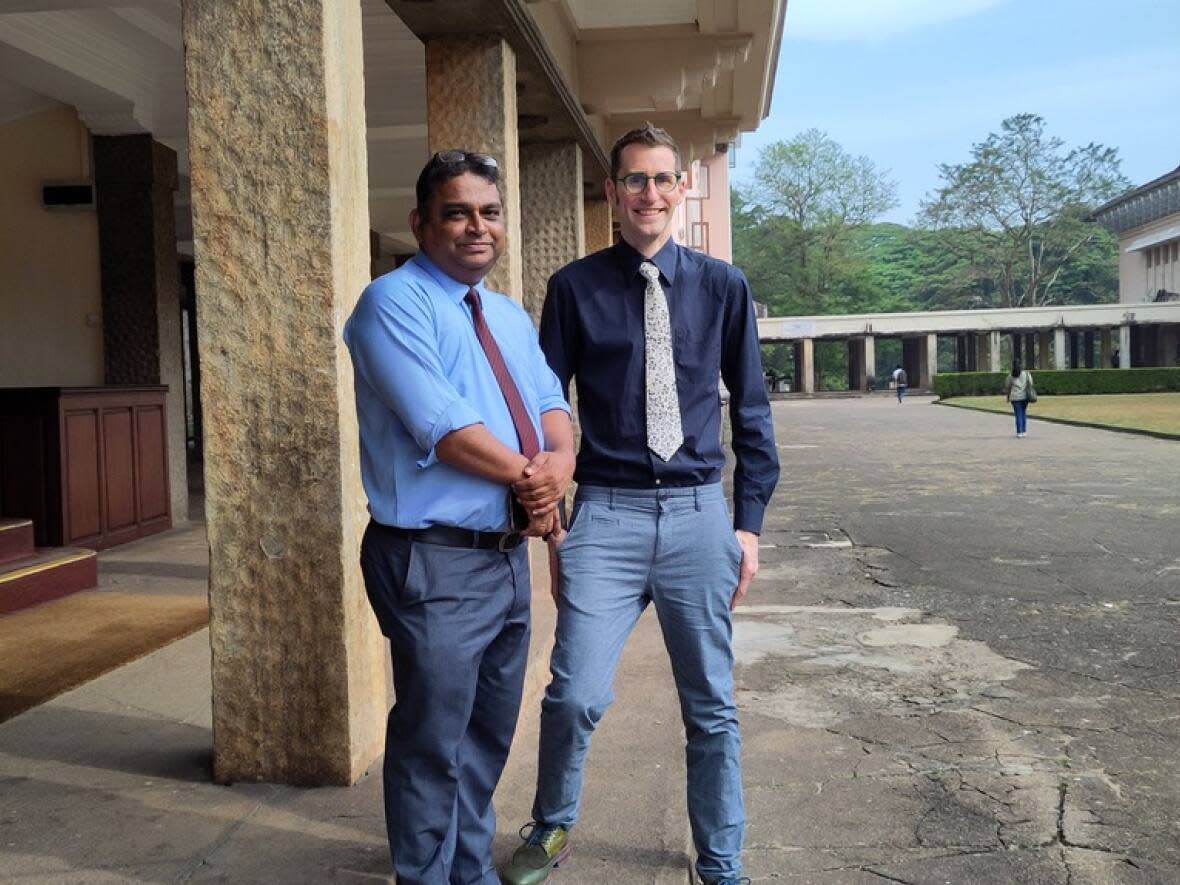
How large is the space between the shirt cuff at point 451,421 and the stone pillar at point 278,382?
3.81 ft

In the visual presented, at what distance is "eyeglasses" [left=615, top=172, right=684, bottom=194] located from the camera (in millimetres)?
2820

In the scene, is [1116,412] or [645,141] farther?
[1116,412]

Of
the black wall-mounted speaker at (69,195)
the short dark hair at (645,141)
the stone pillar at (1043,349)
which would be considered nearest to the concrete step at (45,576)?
the black wall-mounted speaker at (69,195)

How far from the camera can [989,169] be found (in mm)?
72250

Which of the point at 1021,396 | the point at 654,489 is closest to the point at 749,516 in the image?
the point at 654,489

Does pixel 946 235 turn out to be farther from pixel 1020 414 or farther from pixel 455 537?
pixel 455 537

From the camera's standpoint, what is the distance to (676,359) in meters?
2.93

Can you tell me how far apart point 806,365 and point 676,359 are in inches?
2165

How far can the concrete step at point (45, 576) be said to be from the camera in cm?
666

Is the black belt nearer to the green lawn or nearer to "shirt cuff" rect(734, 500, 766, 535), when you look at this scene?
"shirt cuff" rect(734, 500, 766, 535)

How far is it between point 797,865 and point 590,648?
1056 mm

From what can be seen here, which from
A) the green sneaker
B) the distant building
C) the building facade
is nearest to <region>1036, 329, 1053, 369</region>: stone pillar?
the distant building

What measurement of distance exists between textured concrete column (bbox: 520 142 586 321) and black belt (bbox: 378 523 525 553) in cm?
616

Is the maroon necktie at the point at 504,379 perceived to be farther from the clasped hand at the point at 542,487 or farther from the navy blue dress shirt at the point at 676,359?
the navy blue dress shirt at the point at 676,359
